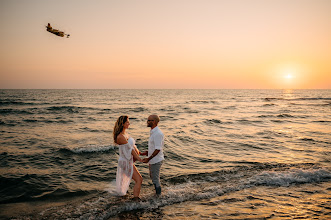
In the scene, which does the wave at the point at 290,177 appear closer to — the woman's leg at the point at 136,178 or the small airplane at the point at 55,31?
the woman's leg at the point at 136,178

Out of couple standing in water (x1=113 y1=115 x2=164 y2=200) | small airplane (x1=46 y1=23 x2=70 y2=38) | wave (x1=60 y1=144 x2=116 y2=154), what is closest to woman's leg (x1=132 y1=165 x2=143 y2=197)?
couple standing in water (x1=113 y1=115 x2=164 y2=200)

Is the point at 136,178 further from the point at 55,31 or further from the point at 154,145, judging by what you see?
the point at 55,31

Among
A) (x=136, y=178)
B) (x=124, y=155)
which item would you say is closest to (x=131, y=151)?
(x=124, y=155)

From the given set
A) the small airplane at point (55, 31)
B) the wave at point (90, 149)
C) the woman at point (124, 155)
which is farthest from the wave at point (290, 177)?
the small airplane at point (55, 31)

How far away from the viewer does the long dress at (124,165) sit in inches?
208

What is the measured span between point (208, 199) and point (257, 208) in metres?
1.27

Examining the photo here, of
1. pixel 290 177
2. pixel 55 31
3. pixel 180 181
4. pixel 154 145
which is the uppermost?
pixel 55 31

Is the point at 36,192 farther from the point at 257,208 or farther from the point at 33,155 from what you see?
the point at 257,208

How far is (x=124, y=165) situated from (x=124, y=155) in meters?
0.28

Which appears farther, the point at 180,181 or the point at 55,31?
the point at 55,31

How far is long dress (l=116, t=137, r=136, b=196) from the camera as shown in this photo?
5289 millimetres

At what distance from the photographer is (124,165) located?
543 centimetres

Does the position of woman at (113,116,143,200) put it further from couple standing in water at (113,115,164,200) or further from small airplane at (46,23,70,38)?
small airplane at (46,23,70,38)

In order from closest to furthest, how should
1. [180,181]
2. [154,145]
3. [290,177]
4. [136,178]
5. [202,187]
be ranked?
[154,145], [136,178], [202,187], [290,177], [180,181]
